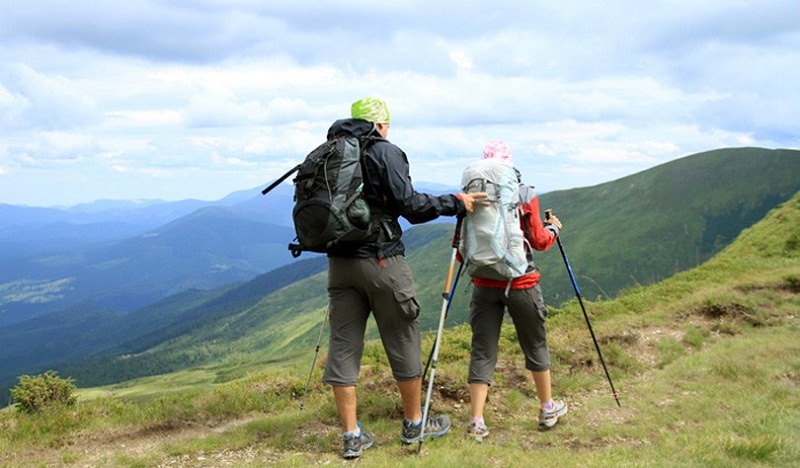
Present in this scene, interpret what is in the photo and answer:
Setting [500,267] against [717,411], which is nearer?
[500,267]

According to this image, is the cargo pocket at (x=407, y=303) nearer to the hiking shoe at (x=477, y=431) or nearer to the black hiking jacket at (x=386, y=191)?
the black hiking jacket at (x=386, y=191)

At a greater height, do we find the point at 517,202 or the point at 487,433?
the point at 517,202

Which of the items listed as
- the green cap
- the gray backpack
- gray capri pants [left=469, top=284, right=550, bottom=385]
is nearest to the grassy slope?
gray capri pants [left=469, top=284, right=550, bottom=385]

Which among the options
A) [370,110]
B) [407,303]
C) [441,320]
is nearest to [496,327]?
[441,320]

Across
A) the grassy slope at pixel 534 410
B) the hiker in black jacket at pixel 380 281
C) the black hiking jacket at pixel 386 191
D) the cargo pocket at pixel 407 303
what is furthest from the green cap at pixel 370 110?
the grassy slope at pixel 534 410

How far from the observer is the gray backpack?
6.87m

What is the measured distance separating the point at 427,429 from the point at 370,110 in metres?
4.12

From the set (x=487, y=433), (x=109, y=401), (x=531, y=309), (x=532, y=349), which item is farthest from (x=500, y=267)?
(x=109, y=401)

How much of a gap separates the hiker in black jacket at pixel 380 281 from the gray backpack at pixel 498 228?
225mm

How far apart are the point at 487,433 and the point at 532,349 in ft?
4.18

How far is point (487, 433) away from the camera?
7258mm

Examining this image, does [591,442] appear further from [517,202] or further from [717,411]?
[517,202]

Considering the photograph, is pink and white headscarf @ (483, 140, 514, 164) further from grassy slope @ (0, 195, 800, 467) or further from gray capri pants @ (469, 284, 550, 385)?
grassy slope @ (0, 195, 800, 467)

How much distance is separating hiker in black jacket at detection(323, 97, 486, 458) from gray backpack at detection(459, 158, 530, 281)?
0.23 meters
